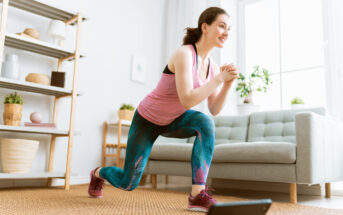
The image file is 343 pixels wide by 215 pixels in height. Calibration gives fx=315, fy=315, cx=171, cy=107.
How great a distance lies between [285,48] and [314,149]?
186cm

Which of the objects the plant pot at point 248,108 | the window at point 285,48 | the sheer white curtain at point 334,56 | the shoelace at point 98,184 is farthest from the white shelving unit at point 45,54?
the sheer white curtain at point 334,56

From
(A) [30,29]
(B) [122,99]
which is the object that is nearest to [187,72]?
(A) [30,29]

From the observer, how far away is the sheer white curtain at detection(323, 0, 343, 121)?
291 cm

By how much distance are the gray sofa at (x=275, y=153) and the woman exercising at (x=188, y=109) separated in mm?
776

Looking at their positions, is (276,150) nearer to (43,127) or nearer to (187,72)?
(187,72)

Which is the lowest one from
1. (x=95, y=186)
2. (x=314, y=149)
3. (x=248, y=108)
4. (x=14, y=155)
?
(x=95, y=186)

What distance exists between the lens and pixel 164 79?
1588mm

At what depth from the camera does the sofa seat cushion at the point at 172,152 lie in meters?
2.63

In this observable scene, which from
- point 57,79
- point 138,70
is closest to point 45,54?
point 57,79

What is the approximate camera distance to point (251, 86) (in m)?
3.73

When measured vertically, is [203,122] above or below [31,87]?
below

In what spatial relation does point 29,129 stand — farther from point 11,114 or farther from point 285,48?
point 285,48

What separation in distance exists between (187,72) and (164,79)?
18 centimetres

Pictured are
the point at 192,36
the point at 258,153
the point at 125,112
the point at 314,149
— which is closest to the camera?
the point at 192,36
